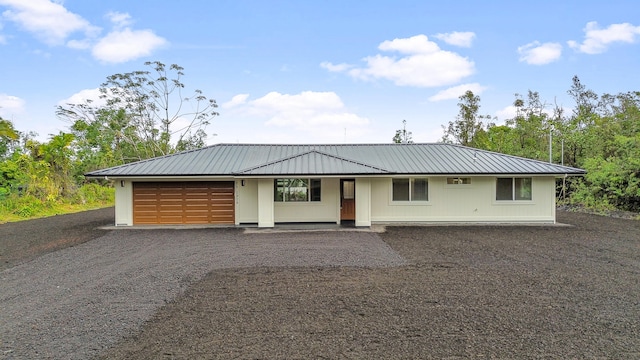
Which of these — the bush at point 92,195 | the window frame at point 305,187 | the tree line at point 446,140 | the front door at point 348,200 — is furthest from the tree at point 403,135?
the bush at point 92,195

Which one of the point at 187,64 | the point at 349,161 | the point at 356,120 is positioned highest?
the point at 187,64

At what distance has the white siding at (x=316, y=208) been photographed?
14.1 meters

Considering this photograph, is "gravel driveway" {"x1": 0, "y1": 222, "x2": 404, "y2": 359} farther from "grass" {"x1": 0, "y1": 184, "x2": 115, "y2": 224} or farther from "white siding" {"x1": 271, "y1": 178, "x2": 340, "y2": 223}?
"grass" {"x1": 0, "y1": 184, "x2": 115, "y2": 224}

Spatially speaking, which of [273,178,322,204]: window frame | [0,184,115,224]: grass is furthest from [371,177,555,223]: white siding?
[0,184,115,224]: grass

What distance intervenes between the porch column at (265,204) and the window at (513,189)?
936 centimetres

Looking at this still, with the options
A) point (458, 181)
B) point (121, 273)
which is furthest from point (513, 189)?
point (121, 273)

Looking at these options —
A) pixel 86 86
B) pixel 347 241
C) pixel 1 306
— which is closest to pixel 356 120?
pixel 347 241

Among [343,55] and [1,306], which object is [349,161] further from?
[1,306]

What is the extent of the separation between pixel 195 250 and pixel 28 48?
1841 cm

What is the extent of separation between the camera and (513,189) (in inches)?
573

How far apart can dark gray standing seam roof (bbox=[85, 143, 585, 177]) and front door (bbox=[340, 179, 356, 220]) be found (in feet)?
3.73

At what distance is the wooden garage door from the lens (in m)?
14.2

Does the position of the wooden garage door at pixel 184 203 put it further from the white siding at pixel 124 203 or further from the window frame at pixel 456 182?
the window frame at pixel 456 182

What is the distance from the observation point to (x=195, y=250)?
9477 mm
